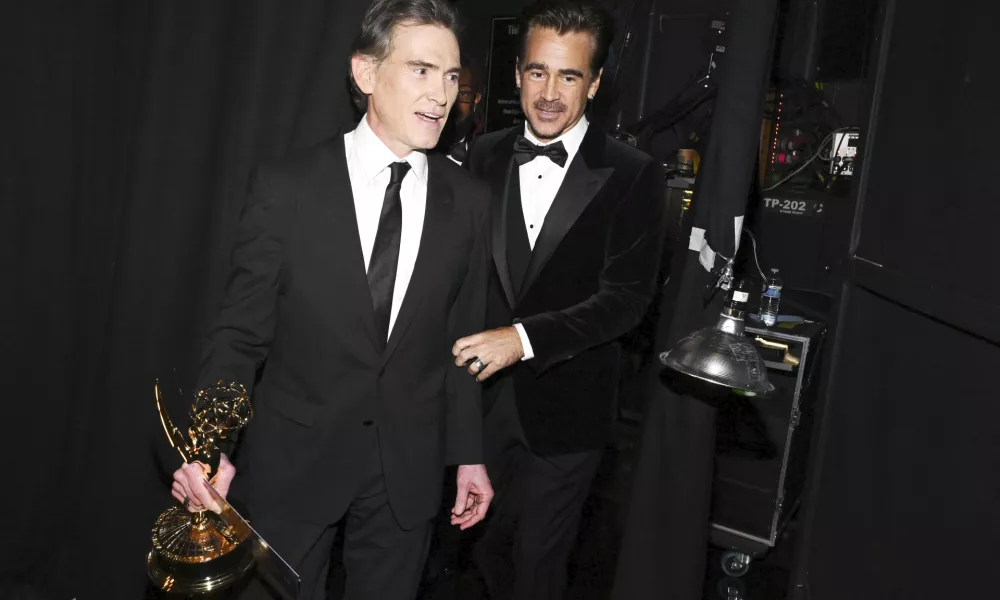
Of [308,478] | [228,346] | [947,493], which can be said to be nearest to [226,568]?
[308,478]

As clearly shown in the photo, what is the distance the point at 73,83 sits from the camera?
268 cm

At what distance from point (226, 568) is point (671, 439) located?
1.74 meters

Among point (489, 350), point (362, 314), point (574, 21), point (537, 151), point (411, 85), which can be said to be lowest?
point (489, 350)

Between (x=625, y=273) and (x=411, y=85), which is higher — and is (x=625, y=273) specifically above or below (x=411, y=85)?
below

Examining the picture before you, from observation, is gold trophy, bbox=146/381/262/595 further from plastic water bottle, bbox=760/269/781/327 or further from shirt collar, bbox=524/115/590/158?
plastic water bottle, bbox=760/269/781/327

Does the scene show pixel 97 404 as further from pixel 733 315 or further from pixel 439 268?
pixel 733 315

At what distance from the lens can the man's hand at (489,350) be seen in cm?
199

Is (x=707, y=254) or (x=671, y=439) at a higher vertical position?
(x=707, y=254)

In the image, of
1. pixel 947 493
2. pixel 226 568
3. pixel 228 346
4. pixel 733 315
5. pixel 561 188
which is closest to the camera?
pixel 947 493

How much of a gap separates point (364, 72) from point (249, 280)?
58 cm

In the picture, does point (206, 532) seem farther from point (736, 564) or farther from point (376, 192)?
point (736, 564)

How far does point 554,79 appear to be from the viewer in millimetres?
2320

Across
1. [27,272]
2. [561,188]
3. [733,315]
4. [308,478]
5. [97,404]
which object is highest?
[561,188]

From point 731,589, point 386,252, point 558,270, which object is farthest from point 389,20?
point 731,589
